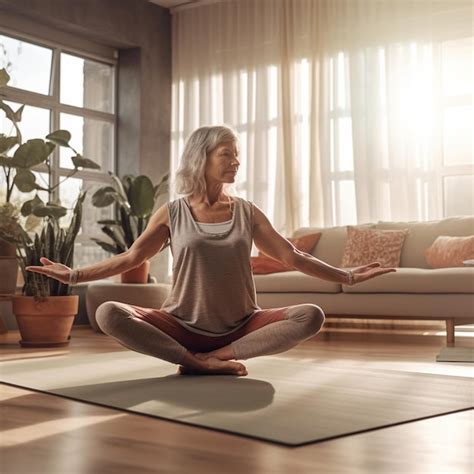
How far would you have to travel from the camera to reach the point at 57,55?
6.90m

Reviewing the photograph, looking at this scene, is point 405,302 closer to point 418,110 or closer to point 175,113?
point 418,110

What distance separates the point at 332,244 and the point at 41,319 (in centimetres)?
239

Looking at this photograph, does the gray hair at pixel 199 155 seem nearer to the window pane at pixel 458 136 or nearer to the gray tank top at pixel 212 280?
the gray tank top at pixel 212 280

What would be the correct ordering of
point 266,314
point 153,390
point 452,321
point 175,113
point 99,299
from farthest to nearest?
point 175,113 → point 99,299 → point 452,321 → point 266,314 → point 153,390

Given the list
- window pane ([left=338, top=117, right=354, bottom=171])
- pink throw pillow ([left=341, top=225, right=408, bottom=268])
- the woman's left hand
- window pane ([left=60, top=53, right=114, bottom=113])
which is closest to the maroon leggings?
the woman's left hand

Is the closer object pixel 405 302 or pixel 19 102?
pixel 405 302

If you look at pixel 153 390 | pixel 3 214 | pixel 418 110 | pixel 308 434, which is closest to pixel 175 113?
pixel 418 110

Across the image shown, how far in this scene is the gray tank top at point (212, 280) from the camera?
3.03m

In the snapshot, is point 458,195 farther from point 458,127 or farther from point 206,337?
point 206,337

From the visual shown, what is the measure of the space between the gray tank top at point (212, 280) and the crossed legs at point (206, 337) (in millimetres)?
46

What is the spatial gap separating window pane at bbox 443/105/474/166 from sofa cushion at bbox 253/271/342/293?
5.69ft

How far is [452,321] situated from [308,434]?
306cm

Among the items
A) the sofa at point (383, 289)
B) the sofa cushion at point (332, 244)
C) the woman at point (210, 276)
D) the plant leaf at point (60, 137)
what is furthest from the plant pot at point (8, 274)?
the sofa cushion at point (332, 244)

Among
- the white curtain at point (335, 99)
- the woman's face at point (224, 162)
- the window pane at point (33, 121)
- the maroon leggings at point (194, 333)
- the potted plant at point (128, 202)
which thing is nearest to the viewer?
the maroon leggings at point (194, 333)
